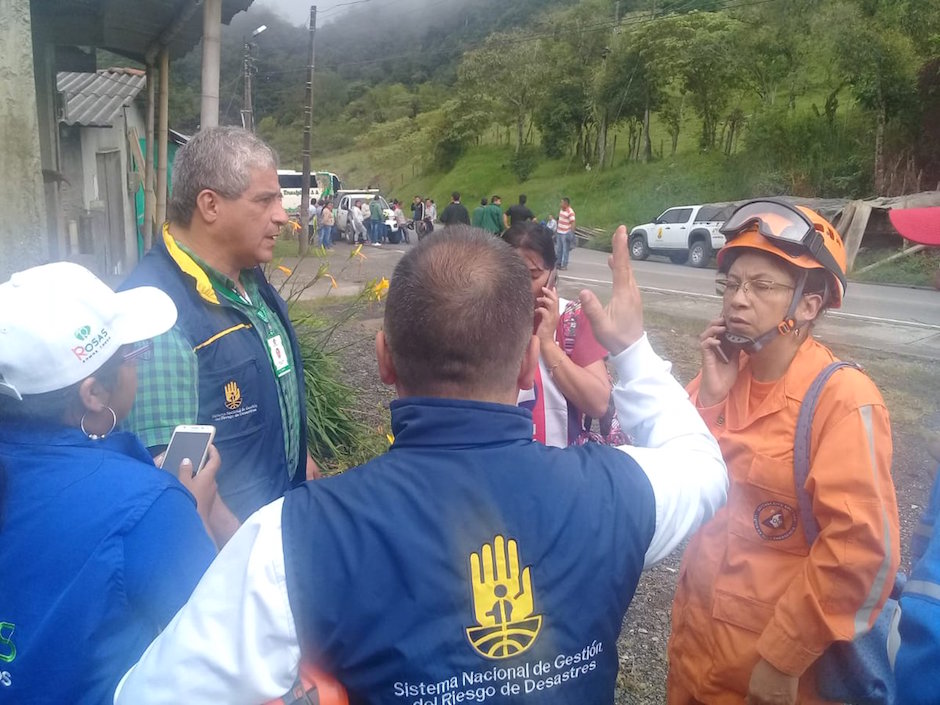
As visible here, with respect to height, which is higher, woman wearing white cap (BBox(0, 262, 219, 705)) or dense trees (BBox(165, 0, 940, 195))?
dense trees (BBox(165, 0, 940, 195))

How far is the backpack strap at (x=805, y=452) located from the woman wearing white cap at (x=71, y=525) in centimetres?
133

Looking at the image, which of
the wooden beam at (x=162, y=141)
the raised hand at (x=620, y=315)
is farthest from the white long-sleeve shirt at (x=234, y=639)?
the wooden beam at (x=162, y=141)

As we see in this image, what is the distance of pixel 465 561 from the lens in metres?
1.14

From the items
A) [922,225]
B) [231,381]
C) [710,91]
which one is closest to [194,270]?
[231,381]

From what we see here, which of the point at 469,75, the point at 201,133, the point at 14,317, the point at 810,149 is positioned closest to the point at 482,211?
the point at 810,149

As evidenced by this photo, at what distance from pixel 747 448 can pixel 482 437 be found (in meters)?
1.03

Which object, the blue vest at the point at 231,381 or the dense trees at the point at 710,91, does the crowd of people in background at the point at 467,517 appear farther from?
the dense trees at the point at 710,91

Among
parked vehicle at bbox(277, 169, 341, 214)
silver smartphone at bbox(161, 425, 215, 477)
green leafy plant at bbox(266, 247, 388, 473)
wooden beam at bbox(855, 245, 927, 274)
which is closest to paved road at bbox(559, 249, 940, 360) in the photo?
wooden beam at bbox(855, 245, 927, 274)

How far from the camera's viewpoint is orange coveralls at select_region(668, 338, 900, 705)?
5.59 ft

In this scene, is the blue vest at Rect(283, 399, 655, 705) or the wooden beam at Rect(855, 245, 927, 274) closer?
the blue vest at Rect(283, 399, 655, 705)

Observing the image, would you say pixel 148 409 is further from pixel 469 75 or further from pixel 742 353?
pixel 469 75

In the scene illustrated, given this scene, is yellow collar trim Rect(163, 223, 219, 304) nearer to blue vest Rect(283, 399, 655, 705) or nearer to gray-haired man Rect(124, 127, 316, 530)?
gray-haired man Rect(124, 127, 316, 530)

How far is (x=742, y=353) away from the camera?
7.16 ft

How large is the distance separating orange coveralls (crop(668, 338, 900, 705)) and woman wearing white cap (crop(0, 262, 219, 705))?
1.28 metres
